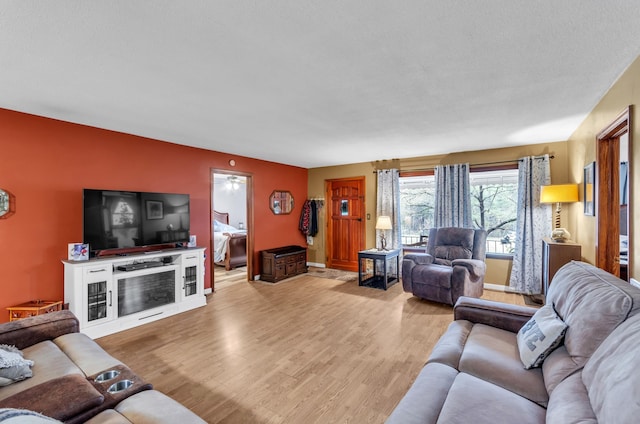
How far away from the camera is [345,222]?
6.48m

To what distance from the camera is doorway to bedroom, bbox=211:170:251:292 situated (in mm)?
5355

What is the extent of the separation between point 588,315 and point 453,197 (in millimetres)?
3788

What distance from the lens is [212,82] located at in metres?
2.30

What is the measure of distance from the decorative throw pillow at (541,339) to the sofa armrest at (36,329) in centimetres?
301

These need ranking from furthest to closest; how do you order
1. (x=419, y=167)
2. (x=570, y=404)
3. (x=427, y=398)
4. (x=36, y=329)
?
(x=419, y=167) → (x=36, y=329) → (x=427, y=398) → (x=570, y=404)

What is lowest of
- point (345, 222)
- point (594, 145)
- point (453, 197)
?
point (345, 222)

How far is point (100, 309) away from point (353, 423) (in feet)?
9.69

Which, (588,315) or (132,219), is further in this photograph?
(132,219)

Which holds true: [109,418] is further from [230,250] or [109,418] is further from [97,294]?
[230,250]

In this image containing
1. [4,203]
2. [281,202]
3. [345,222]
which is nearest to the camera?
[4,203]

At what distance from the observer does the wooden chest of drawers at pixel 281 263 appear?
542 centimetres

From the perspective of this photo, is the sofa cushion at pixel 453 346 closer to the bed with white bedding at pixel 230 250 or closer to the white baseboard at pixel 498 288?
the white baseboard at pixel 498 288

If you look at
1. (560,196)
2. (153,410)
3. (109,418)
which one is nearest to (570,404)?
(153,410)

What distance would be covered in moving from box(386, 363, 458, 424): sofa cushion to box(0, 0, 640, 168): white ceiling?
190 centimetres
